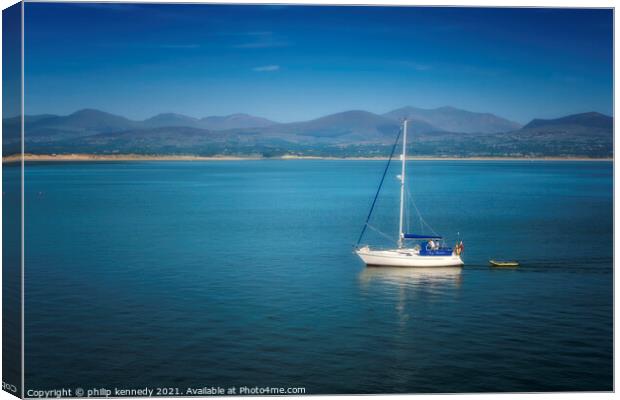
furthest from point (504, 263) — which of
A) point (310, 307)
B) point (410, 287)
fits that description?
point (310, 307)

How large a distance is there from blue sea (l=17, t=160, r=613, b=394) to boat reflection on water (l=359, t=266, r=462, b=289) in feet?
0.14

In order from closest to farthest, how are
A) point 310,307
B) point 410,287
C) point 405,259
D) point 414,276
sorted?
point 310,307, point 410,287, point 414,276, point 405,259

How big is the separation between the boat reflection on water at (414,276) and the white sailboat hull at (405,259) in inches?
4.0

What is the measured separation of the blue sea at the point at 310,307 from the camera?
9.02 metres

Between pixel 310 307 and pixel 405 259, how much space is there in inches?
155

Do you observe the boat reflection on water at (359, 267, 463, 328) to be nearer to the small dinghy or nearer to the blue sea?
the blue sea

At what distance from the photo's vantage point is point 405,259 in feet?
50.6

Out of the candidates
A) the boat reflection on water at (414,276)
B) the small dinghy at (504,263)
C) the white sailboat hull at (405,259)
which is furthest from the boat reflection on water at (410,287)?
the small dinghy at (504,263)

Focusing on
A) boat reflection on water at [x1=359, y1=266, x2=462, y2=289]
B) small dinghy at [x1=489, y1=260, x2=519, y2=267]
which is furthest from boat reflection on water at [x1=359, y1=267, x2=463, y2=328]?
small dinghy at [x1=489, y1=260, x2=519, y2=267]

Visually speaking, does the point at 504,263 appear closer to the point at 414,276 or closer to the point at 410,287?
the point at 414,276

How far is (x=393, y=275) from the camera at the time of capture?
14828 mm

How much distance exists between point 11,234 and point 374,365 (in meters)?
4.42

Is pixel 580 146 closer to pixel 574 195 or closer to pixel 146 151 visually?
pixel 574 195

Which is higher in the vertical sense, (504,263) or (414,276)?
(504,263)
